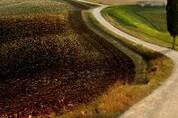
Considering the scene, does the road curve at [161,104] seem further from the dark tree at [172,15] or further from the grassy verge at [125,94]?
the dark tree at [172,15]

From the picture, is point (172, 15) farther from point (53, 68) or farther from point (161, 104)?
point (161, 104)

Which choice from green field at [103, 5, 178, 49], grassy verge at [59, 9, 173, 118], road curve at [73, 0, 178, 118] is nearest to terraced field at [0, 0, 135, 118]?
grassy verge at [59, 9, 173, 118]

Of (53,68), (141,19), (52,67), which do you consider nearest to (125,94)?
(53,68)

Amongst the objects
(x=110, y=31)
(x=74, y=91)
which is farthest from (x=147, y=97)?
(x=110, y=31)

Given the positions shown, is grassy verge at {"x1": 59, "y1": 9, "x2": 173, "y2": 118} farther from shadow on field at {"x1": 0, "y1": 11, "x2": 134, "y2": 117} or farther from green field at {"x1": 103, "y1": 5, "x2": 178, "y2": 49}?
green field at {"x1": 103, "y1": 5, "x2": 178, "y2": 49}

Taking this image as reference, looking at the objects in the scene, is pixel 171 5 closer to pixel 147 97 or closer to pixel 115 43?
pixel 115 43
